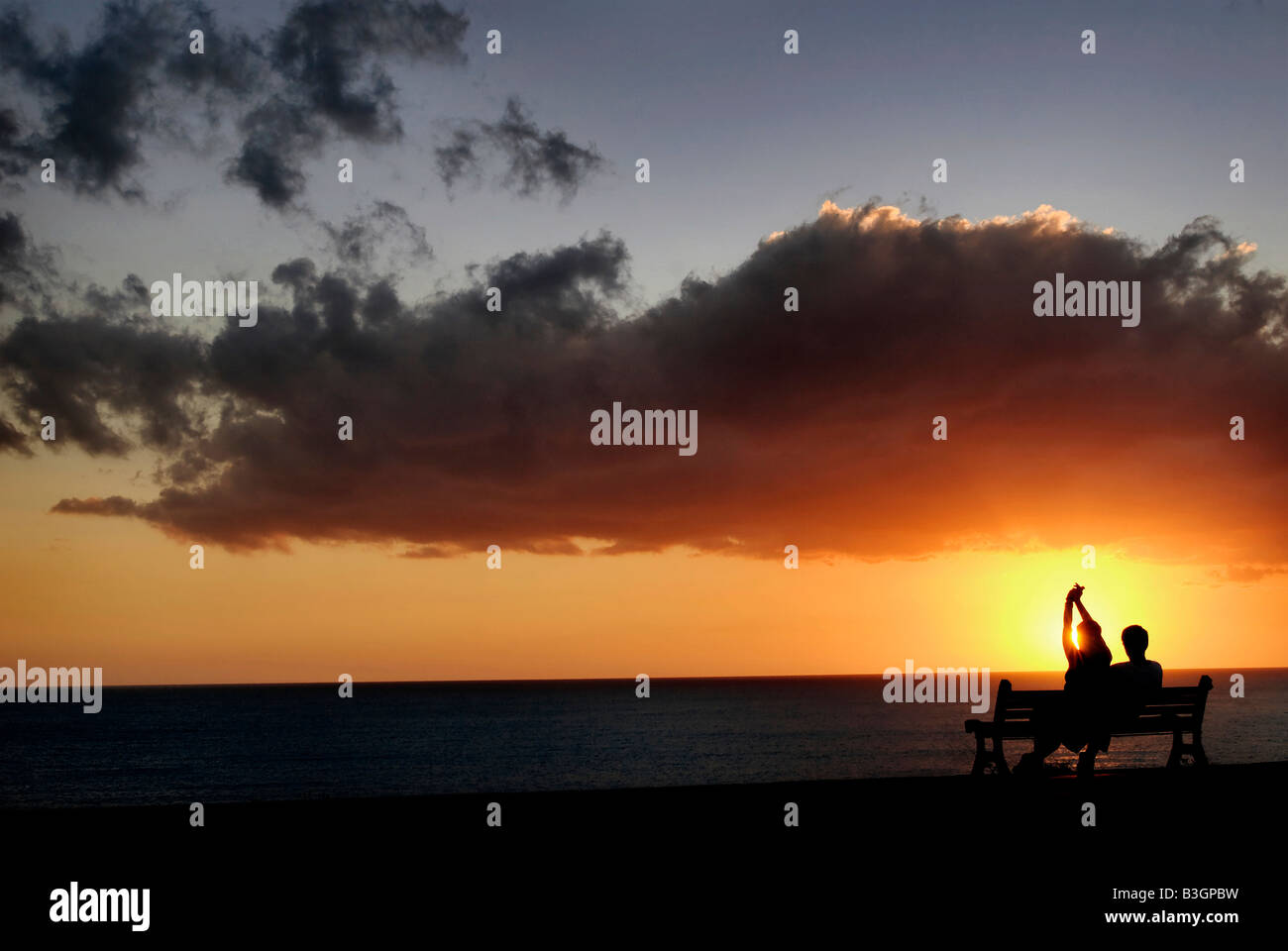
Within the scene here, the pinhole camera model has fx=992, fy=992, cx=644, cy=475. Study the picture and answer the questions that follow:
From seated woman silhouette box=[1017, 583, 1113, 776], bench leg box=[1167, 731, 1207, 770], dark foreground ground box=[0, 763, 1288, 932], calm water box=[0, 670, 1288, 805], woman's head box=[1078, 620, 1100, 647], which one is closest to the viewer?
dark foreground ground box=[0, 763, 1288, 932]

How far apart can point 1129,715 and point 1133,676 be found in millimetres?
416

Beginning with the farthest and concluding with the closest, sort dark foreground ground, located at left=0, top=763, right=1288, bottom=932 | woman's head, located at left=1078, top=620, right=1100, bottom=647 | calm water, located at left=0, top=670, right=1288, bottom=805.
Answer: calm water, located at left=0, top=670, right=1288, bottom=805 < woman's head, located at left=1078, top=620, right=1100, bottom=647 < dark foreground ground, located at left=0, top=763, right=1288, bottom=932

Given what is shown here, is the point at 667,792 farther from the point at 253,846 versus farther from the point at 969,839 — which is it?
the point at 253,846

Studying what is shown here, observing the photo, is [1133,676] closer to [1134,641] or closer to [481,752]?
[1134,641]

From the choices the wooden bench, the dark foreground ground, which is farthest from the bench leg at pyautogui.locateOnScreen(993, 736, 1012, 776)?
the dark foreground ground

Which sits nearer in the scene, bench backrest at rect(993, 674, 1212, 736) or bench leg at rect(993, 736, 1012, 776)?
bench backrest at rect(993, 674, 1212, 736)

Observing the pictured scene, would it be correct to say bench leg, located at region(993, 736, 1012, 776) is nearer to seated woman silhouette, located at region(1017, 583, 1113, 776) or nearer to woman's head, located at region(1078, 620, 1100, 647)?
seated woman silhouette, located at region(1017, 583, 1113, 776)

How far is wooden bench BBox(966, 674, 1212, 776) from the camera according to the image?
10188 millimetres

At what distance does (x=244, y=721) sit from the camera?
558 feet

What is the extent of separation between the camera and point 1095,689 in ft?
33.0

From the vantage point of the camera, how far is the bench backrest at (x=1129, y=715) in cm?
1016

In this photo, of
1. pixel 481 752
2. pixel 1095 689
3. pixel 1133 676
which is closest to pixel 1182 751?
pixel 1133 676

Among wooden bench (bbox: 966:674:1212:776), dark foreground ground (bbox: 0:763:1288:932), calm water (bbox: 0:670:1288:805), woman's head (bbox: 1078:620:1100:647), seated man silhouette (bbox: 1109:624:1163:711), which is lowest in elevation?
calm water (bbox: 0:670:1288:805)
